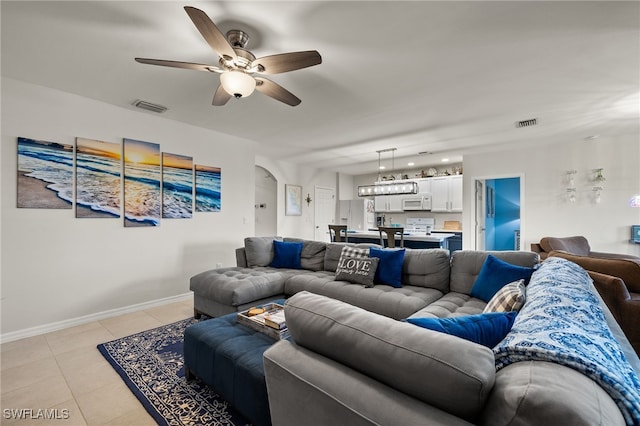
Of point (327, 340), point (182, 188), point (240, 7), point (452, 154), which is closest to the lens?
point (327, 340)

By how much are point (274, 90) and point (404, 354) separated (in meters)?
2.22

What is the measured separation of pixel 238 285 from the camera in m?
2.73

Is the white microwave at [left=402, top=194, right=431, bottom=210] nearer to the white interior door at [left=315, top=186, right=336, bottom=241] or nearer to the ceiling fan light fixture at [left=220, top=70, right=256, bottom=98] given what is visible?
the white interior door at [left=315, top=186, right=336, bottom=241]

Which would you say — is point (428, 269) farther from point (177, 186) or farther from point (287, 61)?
point (177, 186)

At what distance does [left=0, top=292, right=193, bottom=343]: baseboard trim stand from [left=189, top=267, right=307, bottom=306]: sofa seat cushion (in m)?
1.01

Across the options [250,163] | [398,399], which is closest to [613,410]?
[398,399]

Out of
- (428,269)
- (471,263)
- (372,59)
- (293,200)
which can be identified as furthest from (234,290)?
(293,200)

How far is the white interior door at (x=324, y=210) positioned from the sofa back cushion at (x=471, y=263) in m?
4.78

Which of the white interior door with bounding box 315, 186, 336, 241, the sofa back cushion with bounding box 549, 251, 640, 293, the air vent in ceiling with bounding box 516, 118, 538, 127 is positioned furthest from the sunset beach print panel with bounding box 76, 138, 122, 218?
the air vent in ceiling with bounding box 516, 118, 538, 127

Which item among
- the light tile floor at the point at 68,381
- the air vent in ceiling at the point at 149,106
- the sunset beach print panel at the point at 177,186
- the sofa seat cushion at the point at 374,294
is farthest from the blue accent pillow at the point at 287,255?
the air vent in ceiling at the point at 149,106

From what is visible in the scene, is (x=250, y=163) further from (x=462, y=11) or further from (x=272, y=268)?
(x=462, y=11)

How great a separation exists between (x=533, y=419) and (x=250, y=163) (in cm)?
480

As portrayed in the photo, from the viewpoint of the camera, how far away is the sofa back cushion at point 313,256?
3600 millimetres

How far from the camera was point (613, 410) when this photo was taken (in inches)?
23.1
